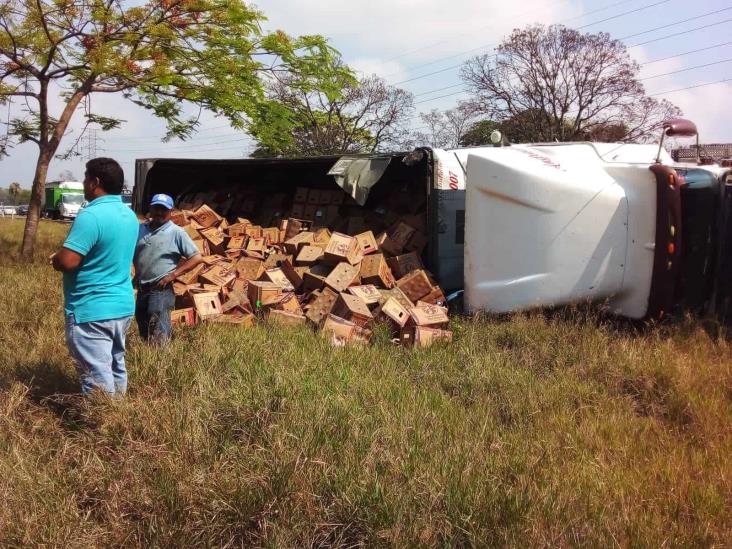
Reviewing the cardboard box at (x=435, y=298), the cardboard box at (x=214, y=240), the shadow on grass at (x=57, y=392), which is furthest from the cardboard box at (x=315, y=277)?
the shadow on grass at (x=57, y=392)

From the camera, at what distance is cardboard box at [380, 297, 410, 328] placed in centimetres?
667

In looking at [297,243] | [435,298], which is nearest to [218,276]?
[297,243]

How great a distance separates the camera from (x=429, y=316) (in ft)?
22.1

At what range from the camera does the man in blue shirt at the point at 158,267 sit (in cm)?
516

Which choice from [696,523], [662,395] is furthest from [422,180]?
[696,523]

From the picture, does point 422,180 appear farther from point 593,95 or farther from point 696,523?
point 593,95

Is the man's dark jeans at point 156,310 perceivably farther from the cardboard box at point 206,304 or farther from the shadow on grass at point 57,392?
the cardboard box at point 206,304

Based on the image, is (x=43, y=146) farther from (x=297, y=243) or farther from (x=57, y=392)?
(x=57, y=392)

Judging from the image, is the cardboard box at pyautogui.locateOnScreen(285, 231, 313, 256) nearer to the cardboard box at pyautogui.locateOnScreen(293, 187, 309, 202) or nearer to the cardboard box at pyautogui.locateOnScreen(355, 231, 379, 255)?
the cardboard box at pyautogui.locateOnScreen(355, 231, 379, 255)

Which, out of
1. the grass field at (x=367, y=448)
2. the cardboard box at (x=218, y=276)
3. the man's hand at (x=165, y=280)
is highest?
the man's hand at (x=165, y=280)

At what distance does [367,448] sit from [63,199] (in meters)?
46.2

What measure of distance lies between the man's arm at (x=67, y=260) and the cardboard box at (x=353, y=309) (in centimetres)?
360

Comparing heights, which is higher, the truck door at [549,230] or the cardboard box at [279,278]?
the truck door at [549,230]

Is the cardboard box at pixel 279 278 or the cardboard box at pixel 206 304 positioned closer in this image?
the cardboard box at pixel 206 304
